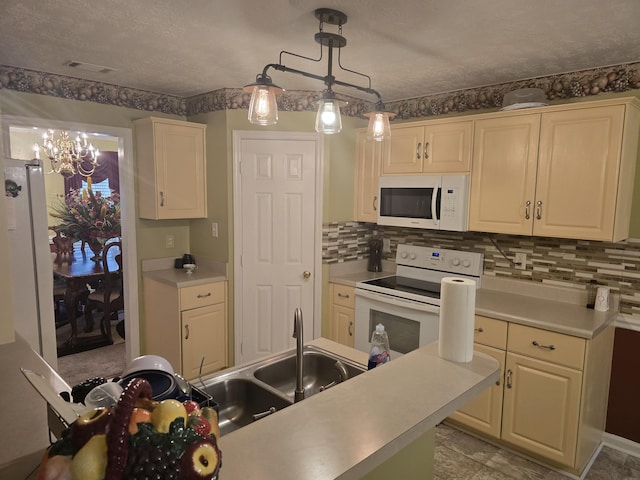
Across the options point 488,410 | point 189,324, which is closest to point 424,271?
point 488,410

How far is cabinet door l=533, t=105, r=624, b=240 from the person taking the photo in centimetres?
239

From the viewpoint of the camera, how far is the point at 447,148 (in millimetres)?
3072

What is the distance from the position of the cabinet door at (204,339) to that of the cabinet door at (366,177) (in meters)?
1.44

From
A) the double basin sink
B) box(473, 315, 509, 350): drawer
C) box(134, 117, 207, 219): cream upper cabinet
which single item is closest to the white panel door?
box(134, 117, 207, 219): cream upper cabinet

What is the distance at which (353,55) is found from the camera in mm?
2434

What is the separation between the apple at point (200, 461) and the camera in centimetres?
54

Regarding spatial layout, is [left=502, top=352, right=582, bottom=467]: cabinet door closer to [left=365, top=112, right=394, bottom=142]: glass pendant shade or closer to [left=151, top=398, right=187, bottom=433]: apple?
[left=365, top=112, right=394, bottom=142]: glass pendant shade

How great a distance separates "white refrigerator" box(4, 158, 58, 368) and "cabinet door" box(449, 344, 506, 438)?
8.70 ft

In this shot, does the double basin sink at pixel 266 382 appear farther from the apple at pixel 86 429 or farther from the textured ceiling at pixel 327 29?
the textured ceiling at pixel 327 29

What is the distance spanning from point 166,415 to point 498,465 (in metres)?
2.66

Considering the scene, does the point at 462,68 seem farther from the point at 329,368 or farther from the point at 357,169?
the point at 329,368

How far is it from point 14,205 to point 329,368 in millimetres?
1943

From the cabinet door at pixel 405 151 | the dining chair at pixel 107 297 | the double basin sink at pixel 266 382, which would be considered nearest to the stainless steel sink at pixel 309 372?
the double basin sink at pixel 266 382

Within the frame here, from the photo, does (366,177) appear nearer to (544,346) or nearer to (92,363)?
(544,346)
